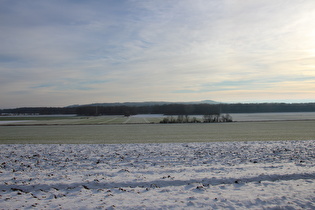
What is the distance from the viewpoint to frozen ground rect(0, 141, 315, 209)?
26.3 feet

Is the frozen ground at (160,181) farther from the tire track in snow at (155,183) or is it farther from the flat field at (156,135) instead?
the flat field at (156,135)

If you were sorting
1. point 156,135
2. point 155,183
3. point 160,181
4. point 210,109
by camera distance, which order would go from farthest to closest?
point 210,109
point 156,135
point 160,181
point 155,183

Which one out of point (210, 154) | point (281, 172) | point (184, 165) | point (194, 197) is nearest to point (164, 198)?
point (194, 197)

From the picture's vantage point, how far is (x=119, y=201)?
8.17 metres

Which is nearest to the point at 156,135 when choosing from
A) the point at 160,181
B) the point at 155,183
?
the point at 160,181

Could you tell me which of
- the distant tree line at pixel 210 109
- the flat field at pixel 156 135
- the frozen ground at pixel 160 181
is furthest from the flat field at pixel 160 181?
the distant tree line at pixel 210 109

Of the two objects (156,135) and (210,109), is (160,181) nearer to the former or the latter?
(156,135)

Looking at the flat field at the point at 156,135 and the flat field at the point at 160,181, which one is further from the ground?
Result: the flat field at the point at 160,181

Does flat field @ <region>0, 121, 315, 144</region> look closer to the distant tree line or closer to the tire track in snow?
the tire track in snow

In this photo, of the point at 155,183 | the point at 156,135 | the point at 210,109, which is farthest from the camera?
the point at 210,109

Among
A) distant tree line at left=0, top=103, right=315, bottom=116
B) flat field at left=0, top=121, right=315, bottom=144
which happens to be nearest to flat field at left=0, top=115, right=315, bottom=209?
flat field at left=0, top=121, right=315, bottom=144

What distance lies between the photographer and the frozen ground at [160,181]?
802 cm

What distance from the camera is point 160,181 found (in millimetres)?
10086

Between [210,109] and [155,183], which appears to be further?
[210,109]
